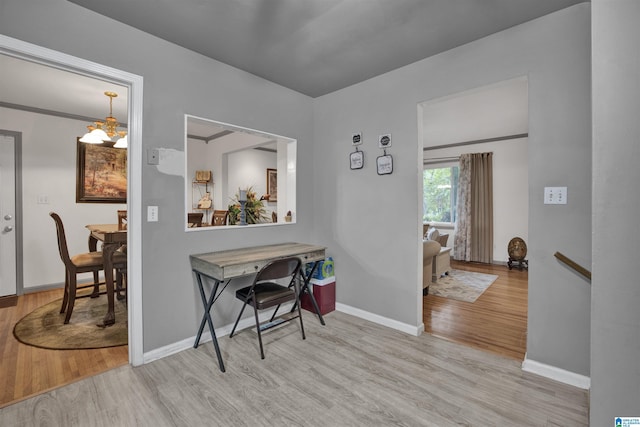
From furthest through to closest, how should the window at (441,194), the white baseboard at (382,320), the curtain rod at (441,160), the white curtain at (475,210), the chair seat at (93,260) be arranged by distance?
the window at (441,194) < the curtain rod at (441,160) < the white curtain at (475,210) < the chair seat at (93,260) < the white baseboard at (382,320)

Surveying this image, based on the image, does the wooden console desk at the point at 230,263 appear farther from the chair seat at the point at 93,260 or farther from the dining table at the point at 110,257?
the chair seat at the point at 93,260

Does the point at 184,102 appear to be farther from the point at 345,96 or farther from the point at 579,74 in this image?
the point at 579,74

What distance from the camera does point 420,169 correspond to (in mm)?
2709

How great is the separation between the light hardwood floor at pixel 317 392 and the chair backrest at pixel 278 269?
628mm

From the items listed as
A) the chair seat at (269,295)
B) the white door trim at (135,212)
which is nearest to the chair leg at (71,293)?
the white door trim at (135,212)

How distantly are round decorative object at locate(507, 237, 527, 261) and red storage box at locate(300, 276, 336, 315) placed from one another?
13.5 ft

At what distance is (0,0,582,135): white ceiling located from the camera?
189 cm

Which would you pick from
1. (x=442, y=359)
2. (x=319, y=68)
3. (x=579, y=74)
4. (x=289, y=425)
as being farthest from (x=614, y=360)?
(x=319, y=68)

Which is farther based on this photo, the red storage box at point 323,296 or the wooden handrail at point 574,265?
the red storage box at point 323,296

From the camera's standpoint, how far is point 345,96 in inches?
126

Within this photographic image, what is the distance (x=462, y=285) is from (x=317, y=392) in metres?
3.30

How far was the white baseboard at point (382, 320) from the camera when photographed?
2.70 m

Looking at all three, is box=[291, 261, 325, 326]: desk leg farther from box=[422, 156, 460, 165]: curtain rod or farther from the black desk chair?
box=[422, 156, 460, 165]: curtain rod

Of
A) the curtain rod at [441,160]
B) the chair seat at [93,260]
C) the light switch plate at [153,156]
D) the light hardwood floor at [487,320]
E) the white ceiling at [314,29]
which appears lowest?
the light hardwood floor at [487,320]
